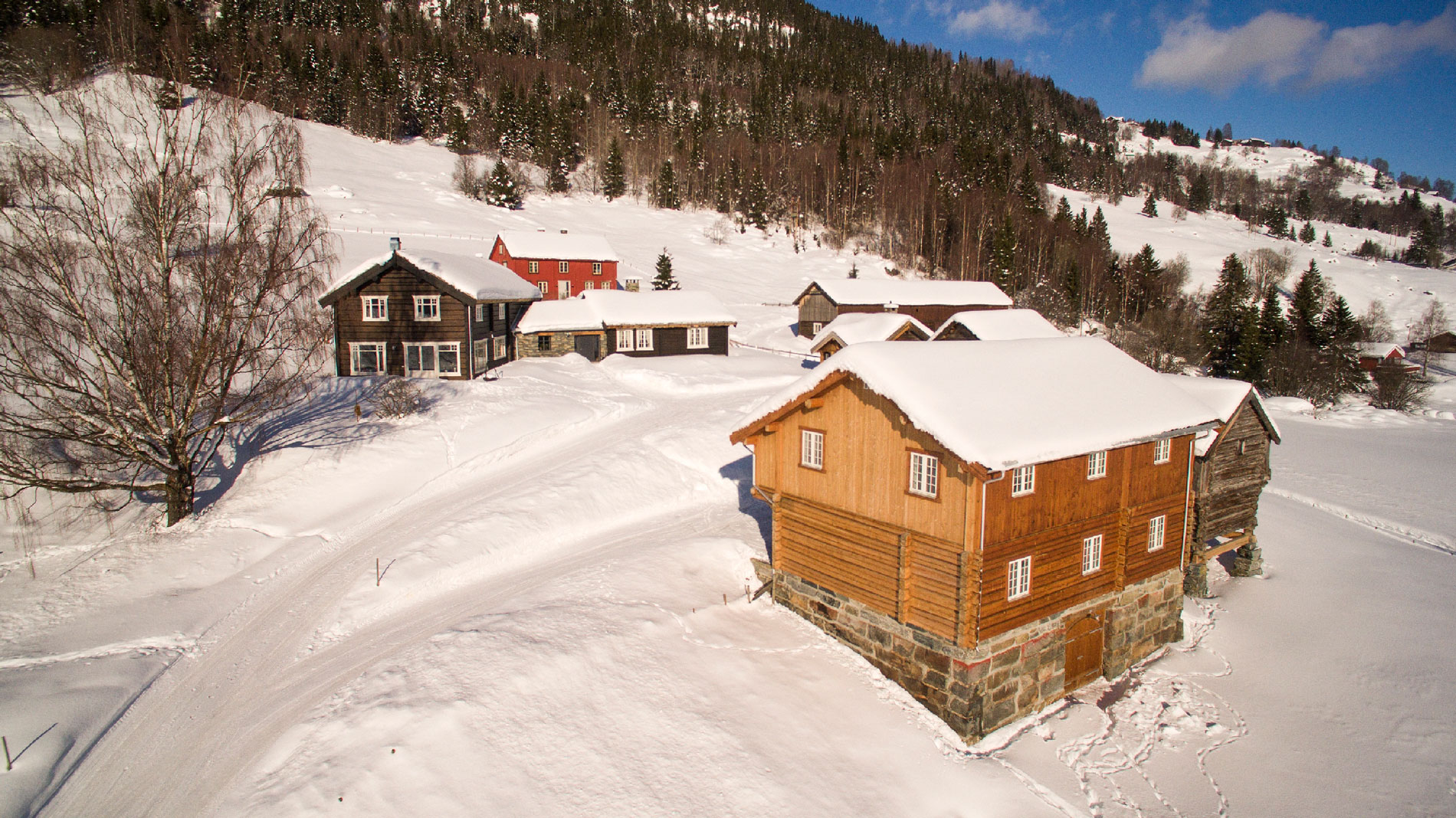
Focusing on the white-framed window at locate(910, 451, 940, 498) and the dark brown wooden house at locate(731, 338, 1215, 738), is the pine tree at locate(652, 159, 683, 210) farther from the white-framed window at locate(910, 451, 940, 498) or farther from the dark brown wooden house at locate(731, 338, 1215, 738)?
the white-framed window at locate(910, 451, 940, 498)

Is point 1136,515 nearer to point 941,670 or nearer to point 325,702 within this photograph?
point 941,670

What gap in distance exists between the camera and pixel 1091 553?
51.9ft

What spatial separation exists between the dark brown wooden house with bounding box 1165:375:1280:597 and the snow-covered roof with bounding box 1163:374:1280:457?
2 centimetres

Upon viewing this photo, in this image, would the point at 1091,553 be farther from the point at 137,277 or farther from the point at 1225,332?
the point at 1225,332

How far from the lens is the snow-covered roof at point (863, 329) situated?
1708 inches

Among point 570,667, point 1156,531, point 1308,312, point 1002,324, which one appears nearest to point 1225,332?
point 1308,312

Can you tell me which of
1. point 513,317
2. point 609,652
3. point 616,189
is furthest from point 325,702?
point 616,189

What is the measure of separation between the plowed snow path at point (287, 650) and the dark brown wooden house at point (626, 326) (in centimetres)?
1750

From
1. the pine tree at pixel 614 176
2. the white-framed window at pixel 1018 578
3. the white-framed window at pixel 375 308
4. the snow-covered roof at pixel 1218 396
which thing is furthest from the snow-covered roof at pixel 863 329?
the pine tree at pixel 614 176

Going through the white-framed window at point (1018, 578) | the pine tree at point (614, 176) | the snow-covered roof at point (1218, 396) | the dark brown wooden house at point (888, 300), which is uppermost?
the pine tree at point (614, 176)

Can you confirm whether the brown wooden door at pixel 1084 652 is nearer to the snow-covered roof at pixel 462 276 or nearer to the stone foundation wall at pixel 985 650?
the stone foundation wall at pixel 985 650

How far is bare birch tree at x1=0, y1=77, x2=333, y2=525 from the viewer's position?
1614cm

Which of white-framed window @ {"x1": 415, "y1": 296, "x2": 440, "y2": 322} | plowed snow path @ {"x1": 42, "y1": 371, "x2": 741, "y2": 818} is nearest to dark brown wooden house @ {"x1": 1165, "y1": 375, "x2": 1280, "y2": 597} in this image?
plowed snow path @ {"x1": 42, "y1": 371, "x2": 741, "y2": 818}

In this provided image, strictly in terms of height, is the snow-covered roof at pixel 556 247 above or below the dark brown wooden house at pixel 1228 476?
above
